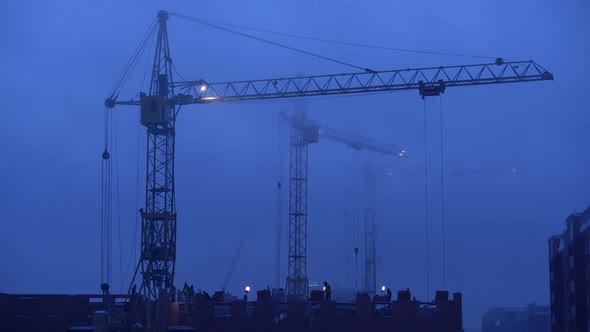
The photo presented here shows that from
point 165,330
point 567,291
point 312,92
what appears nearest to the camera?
point 165,330

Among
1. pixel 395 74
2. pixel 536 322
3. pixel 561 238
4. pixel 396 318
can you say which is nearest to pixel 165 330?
pixel 396 318

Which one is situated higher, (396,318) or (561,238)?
(561,238)

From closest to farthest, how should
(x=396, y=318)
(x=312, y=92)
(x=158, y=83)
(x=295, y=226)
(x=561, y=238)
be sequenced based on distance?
(x=396, y=318)
(x=561, y=238)
(x=158, y=83)
(x=312, y=92)
(x=295, y=226)

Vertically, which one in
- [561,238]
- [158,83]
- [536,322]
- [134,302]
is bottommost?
[536,322]

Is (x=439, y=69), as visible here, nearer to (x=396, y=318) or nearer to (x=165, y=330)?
(x=396, y=318)

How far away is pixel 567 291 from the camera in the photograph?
46.2 metres

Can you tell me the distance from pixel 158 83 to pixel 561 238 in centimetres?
2947

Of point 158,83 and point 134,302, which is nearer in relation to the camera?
point 134,302

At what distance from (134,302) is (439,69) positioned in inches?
1189

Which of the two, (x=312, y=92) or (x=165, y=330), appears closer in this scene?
(x=165, y=330)

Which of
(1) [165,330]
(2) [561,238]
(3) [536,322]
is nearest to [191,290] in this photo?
(1) [165,330]

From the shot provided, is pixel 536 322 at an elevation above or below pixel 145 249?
below

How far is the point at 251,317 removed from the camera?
42281 mm

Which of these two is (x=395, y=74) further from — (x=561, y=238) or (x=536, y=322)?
(x=536, y=322)
